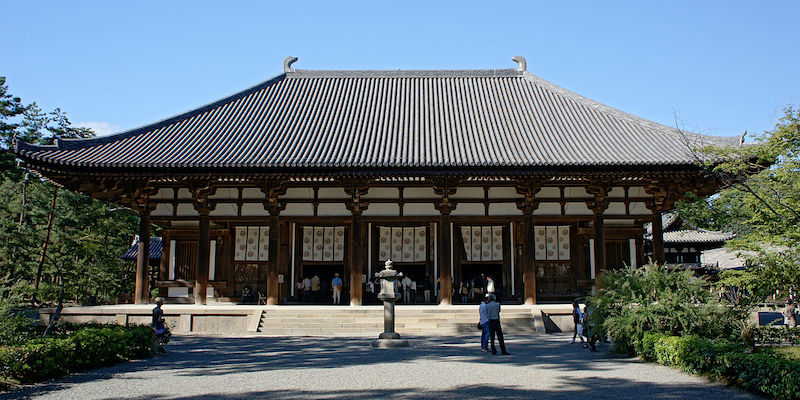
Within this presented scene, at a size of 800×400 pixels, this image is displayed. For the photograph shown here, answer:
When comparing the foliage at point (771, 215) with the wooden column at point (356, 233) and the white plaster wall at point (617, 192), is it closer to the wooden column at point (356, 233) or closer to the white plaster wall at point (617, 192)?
the white plaster wall at point (617, 192)

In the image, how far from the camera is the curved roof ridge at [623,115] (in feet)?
55.5

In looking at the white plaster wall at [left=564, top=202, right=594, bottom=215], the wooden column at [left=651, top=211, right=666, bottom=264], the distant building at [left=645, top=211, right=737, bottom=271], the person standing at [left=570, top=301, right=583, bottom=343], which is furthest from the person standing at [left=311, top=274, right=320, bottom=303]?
the distant building at [left=645, top=211, right=737, bottom=271]

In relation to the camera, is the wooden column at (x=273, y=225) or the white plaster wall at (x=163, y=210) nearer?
the wooden column at (x=273, y=225)

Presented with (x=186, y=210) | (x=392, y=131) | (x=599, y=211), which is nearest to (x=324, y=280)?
(x=186, y=210)

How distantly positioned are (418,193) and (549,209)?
412 cm

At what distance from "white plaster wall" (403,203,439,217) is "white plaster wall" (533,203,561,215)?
327 centimetres

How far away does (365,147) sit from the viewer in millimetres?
17516

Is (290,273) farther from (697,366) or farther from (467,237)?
(697,366)

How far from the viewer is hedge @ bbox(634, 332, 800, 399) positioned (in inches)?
266

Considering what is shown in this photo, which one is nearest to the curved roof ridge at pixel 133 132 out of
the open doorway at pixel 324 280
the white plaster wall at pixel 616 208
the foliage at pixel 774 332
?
the open doorway at pixel 324 280

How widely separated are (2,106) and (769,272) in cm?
4300

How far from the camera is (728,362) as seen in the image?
7812mm

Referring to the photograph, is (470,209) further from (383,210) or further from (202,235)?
(202,235)

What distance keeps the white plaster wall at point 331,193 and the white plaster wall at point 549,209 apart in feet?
19.8
